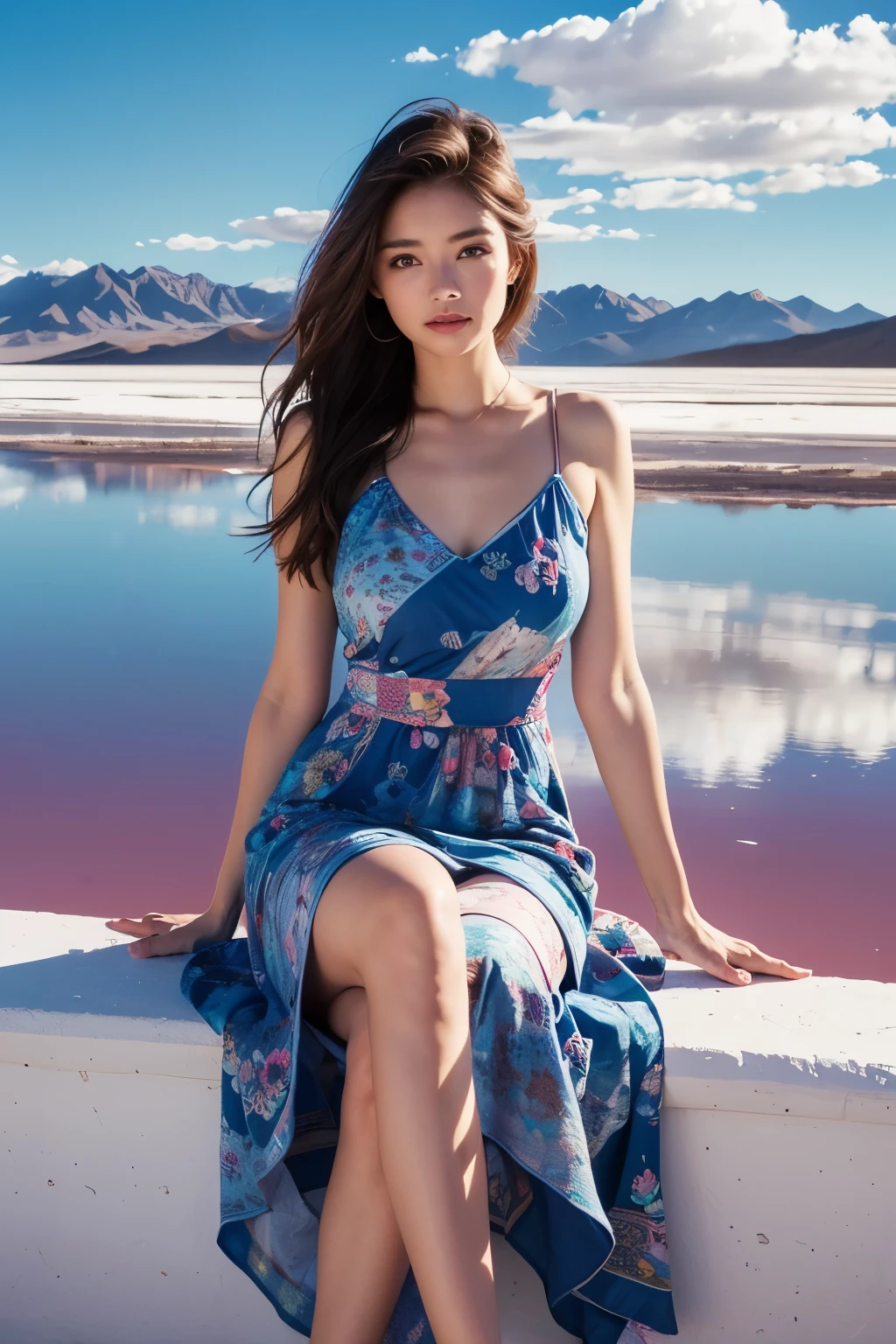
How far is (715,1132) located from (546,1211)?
0.23 meters

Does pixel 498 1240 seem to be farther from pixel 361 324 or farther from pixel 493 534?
pixel 361 324

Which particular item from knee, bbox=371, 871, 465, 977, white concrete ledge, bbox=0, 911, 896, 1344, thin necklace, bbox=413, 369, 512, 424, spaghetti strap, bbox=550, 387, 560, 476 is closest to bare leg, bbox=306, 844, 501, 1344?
knee, bbox=371, 871, 465, 977

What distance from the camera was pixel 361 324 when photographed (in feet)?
5.97

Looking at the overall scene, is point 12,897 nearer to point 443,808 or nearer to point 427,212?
point 443,808

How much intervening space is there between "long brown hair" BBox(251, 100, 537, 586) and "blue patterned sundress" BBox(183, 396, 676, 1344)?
0.08 meters

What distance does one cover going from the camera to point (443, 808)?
1.57m

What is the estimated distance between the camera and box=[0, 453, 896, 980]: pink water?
312 cm

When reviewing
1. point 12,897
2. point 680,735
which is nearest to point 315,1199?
point 12,897

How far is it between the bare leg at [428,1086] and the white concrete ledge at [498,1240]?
0.28 m

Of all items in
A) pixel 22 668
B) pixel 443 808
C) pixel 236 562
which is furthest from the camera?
pixel 236 562

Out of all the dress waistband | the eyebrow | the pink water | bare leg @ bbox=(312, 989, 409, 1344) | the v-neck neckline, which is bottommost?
the pink water

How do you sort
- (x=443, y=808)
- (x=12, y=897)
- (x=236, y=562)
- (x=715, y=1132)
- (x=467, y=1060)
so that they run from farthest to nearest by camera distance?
(x=236, y=562) → (x=12, y=897) → (x=443, y=808) → (x=715, y=1132) → (x=467, y=1060)

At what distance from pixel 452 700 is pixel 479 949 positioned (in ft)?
1.28

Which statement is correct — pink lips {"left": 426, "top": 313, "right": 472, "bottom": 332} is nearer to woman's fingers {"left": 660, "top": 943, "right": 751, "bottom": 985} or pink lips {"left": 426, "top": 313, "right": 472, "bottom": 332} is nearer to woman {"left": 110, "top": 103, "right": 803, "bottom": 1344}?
woman {"left": 110, "top": 103, "right": 803, "bottom": 1344}
